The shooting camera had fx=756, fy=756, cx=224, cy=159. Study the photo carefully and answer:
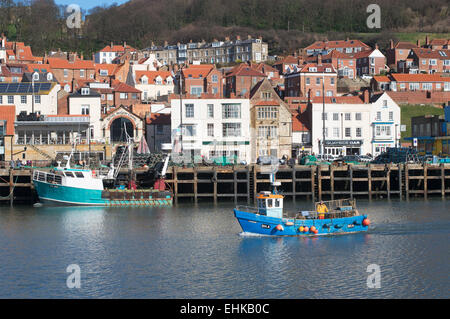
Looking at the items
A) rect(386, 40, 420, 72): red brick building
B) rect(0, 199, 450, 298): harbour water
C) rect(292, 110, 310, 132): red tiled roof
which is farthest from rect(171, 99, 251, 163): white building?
rect(386, 40, 420, 72): red brick building

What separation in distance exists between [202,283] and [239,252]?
8.34m

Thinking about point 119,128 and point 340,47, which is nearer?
point 119,128

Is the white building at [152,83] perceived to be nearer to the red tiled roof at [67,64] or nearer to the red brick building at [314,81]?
the red tiled roof at [67,64]

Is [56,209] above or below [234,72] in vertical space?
below

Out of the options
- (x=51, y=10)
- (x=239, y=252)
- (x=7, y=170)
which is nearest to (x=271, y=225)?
(x=239, y=252)

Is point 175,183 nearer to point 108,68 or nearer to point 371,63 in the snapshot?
point 108,68

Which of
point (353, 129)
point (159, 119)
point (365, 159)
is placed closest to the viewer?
point (365, 159)

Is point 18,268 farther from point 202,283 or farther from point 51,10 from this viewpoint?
point 51,10

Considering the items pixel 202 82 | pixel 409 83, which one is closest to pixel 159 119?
pixel 202 82

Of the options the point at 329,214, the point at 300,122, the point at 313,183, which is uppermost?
the point at 300,122

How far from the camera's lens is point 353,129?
102 m

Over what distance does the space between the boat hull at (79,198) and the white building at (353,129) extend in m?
33.3

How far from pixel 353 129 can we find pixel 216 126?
19.7 metres
